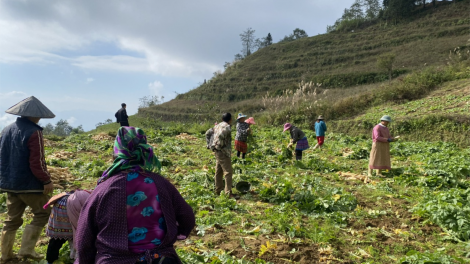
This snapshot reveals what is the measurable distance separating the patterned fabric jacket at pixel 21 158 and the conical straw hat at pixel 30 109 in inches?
5.0

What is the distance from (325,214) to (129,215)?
4.50m

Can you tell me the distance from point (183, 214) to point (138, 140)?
2.38 feet

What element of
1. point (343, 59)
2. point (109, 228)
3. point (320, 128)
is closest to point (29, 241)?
point (109, 228)

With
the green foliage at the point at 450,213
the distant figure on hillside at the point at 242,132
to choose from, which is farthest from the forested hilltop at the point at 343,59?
the green foliage at the point at 450,213

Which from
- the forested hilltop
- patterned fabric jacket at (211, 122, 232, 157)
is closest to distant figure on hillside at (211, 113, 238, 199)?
patterned fabric jacket at (211, 122, 232, 157)

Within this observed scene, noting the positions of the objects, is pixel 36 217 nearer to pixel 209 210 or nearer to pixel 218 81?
pixel 209 210

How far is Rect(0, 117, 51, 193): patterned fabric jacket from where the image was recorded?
12.8 feet

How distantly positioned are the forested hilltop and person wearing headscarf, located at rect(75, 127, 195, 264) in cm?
3372

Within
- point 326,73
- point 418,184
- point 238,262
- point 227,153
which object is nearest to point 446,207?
point 418,184

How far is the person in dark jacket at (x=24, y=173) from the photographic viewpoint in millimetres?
3920

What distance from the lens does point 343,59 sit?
1948 inches

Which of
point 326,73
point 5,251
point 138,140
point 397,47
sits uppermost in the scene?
point 397,47

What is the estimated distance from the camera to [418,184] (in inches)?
303

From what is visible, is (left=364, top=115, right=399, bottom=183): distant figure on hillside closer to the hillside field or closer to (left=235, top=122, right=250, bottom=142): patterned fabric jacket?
the hillside field
